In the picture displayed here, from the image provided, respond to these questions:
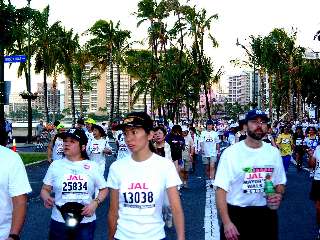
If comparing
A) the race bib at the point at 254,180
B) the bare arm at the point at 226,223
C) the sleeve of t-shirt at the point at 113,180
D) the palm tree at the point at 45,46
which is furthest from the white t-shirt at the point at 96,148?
the palm tree at the point at 45,46

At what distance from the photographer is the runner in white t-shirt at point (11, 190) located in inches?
156

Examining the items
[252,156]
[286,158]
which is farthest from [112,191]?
[286,158]

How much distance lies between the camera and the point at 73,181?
6.14m

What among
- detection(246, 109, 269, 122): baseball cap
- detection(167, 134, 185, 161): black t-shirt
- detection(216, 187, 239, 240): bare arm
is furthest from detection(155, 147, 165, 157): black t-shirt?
detection(216, 187, 239, 240): bare arm

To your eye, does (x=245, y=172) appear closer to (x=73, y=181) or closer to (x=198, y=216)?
(x=73, y=181)

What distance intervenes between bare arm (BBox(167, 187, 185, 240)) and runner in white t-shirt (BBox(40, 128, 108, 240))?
145 centimetres

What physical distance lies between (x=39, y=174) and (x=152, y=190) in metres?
16.7

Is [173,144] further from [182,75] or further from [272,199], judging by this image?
[182,75]

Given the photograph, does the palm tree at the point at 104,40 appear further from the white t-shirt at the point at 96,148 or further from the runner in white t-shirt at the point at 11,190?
the runner in white t-shirt at the point at 11,190

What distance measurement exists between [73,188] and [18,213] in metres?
2.16

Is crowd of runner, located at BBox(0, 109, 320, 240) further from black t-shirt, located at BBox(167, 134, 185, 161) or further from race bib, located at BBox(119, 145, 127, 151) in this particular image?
black t-shirt, located at BBox(167, 134, 185, 161)

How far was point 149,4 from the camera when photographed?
52375 millimetres

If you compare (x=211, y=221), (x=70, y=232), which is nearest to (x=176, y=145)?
(x=211, y=221)

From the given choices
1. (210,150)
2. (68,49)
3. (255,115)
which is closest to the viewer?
(255,115)
